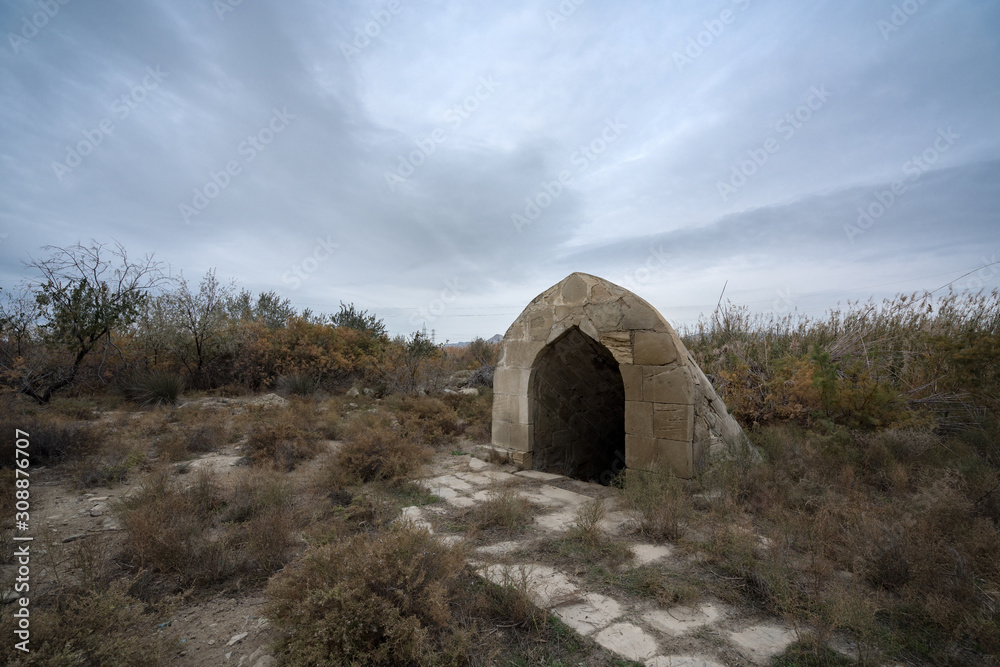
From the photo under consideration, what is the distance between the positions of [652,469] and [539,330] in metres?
2.07

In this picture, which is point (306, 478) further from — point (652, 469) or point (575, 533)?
point (652, 469)

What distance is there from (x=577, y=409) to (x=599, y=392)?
0.50 metres

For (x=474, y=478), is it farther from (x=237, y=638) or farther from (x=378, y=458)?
(x=237, y=638)

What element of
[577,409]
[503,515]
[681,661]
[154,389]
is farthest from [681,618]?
[154,389]

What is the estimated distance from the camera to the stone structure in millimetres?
4391

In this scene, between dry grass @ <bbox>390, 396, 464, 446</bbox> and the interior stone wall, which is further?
dry grass @ <bbox>390, 396, 464, 446</bbox>

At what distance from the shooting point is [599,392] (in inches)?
262

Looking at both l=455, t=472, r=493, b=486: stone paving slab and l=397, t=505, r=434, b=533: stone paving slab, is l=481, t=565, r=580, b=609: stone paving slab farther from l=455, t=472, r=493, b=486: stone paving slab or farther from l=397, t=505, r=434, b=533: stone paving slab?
l=455, t=472, r=493, b=486: stone paving slab

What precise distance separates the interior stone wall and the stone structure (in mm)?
16

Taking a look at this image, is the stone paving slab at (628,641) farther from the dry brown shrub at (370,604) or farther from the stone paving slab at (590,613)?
the dry brown shrub at (370,604)

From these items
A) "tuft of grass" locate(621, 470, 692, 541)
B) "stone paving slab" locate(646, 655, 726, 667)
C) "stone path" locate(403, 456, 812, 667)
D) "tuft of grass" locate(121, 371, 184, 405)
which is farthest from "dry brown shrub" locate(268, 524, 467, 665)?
"tuft of grass" locate(121, 371, 184, 405)

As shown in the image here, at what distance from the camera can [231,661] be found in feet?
7.09

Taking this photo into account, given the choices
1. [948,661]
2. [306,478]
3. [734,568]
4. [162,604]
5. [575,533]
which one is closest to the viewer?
[948,661]

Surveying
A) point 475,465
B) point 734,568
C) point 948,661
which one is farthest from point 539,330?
point 948,661
